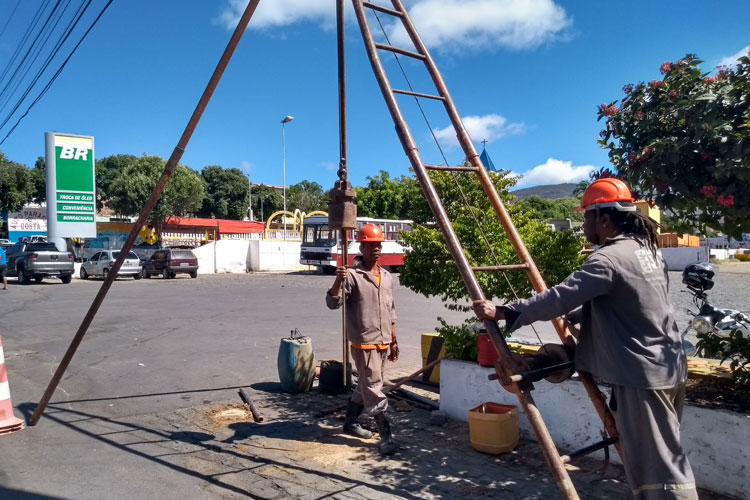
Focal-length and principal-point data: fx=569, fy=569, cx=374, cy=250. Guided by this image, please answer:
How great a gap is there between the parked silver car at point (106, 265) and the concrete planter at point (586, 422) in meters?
25.6

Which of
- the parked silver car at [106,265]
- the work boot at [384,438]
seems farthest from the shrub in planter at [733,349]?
the parked silver car at [106,265]

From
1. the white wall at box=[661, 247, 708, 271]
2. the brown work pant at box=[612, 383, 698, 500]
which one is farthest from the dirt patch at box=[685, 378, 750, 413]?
the white wall at box=[661, 247, 708, 271]

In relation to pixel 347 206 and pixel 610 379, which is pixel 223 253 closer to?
pixel 347 206

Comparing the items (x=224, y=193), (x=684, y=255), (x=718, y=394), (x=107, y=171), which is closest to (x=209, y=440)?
(x=718, y=394)

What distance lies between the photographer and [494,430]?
4.82 metres

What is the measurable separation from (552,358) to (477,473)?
5.87ft

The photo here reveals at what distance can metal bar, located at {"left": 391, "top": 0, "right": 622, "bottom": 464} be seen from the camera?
10.3 feet

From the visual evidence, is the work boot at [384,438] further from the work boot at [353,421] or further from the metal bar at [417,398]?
the metal bar at [417,398]

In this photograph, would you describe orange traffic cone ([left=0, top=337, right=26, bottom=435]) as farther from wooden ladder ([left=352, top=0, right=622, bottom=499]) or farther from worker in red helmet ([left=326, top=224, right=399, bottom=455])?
wooden ladder ([left=352, top=0, right=622, bottom=499])

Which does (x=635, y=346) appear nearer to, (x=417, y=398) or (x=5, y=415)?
(x=417, y=398)

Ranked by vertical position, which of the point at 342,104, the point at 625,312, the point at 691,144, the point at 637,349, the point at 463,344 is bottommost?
the point at 463,344

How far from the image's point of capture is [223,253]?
35562 mm

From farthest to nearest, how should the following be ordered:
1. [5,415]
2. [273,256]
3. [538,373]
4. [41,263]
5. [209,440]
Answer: [273,256] < [41,263] < [5,415] < [209,440] < [538,373]

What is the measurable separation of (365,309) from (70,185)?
26.5 meters
